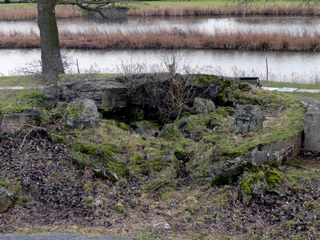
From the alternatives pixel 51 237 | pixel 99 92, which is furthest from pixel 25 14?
pixel 51 237

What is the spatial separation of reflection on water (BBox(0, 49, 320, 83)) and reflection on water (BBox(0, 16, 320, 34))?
364 centimetres

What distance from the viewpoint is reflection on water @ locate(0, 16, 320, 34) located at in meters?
30.7

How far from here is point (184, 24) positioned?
35156 millimetres

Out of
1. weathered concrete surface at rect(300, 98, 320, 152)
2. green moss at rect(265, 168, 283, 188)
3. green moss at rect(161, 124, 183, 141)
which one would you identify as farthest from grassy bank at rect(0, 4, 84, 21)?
green moss at rect(265, 168, 283, 188)

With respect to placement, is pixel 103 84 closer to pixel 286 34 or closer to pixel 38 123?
pixel 38 123

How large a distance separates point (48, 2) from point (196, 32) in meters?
13.6

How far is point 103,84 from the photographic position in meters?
12.0

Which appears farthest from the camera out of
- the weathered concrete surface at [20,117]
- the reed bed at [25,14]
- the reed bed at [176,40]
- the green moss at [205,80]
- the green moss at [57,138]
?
the reed bed at [25,14]

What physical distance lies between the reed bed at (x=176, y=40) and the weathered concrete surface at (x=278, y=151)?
54.9ft

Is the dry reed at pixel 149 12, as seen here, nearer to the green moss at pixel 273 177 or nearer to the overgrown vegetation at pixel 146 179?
the overgrown vegetation at pixel 146 179

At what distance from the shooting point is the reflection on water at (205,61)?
803 inches

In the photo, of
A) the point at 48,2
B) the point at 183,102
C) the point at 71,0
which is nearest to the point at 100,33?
the point at 71,0

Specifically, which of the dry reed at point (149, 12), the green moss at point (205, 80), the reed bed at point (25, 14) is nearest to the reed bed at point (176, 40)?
the dry reed at point (149, 12)

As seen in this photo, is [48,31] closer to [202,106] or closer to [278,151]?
[202,106]
